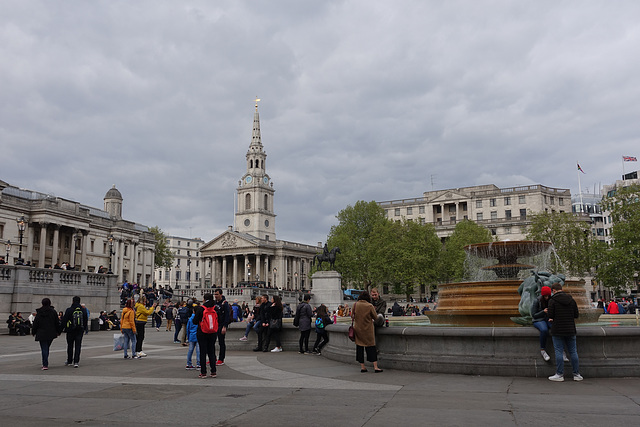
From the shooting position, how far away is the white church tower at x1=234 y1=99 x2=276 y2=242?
126938mm

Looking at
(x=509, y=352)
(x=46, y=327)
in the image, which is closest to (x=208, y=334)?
(x=46, y=327)

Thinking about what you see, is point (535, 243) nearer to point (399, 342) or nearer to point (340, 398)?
point (399, 342)

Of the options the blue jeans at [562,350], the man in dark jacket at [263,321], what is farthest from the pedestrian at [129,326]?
the blue jeans at [562,350]

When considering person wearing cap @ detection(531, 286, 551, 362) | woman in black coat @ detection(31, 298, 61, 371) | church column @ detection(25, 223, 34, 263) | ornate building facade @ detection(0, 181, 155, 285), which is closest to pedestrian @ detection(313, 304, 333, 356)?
person wearing cap @ detection(531, 286, 551, 362)

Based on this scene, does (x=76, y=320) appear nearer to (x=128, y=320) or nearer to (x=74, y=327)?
(x=74, y=327)

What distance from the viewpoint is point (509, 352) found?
35.0ft

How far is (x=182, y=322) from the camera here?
64.4 feet

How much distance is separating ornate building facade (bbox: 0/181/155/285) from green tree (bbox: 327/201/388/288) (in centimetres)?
3125

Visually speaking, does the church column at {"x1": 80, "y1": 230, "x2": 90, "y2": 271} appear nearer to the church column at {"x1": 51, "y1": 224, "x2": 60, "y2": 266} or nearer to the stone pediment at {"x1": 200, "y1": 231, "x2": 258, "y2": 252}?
the church column at {"x1": 51, "y1": 224, "x2": 60, "y2": 266}

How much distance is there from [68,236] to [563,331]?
2805 inches

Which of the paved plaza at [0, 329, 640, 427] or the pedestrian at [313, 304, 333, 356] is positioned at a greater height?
the pedestrian at [313, 304, 333, 356]

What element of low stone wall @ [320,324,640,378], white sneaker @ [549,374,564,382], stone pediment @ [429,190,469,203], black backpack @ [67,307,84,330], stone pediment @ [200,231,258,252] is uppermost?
stone pediment @ [429,190,469,203]

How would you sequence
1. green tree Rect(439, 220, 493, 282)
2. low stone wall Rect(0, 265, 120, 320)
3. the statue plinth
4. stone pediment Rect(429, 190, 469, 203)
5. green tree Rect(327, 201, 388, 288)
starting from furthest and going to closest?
1. stone pediment Rect(429, 190, 469, 203)
2. green tree Rect(327, 201, 388, 288)
3. green tree Rect(439, 220, 493, 282)
4. the statue plinth
5. low stone wall Rect(0, 265, 120, 320)

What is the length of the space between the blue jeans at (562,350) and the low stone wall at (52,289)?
2582cm
